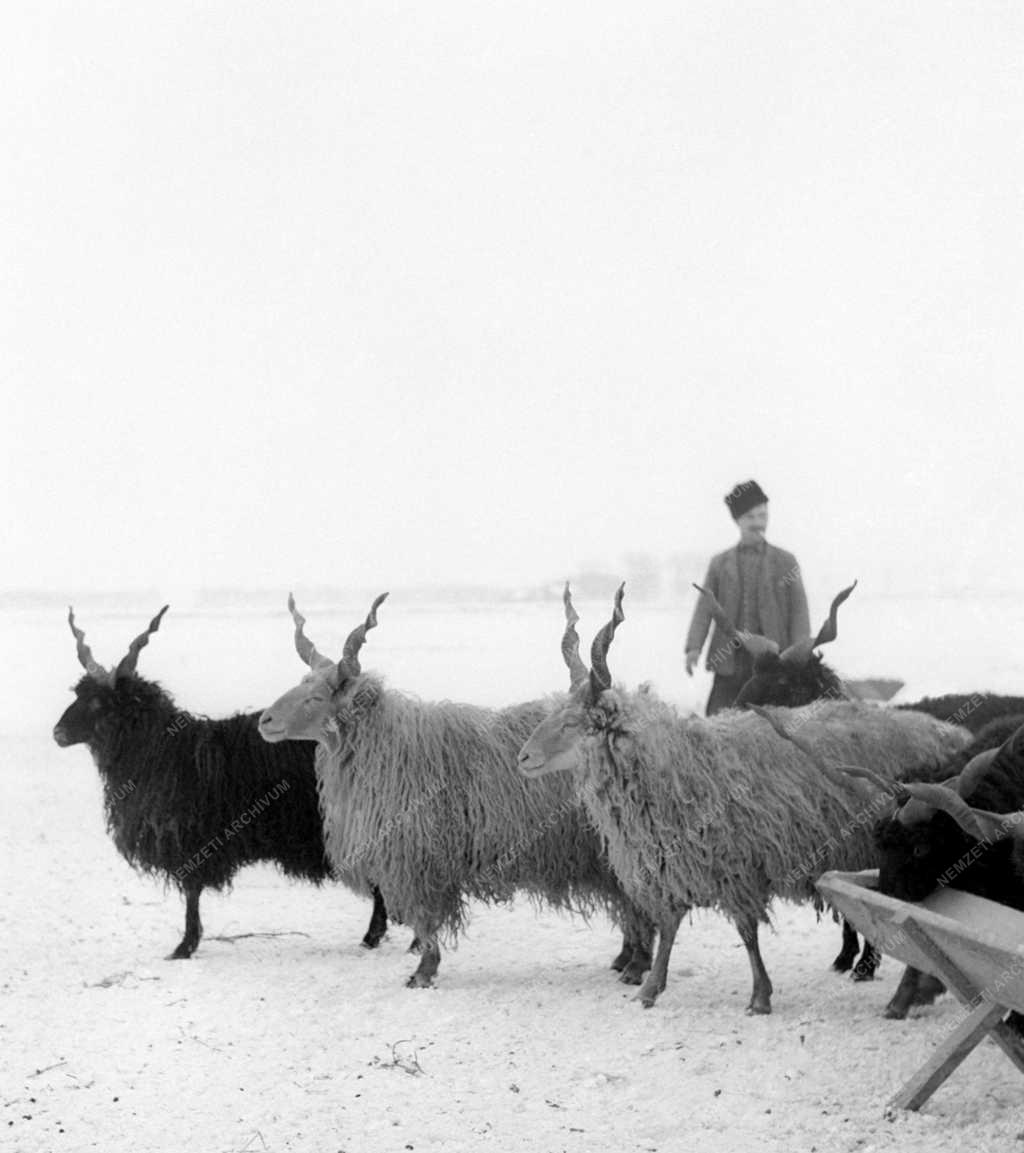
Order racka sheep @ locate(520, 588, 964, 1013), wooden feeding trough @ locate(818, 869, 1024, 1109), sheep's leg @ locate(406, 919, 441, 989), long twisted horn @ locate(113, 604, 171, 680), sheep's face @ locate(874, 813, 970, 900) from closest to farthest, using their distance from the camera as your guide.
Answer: wooden feeding trough @ locate(818, 869, 1024, 1109) < sheep's face @ locate(874, 813, 970, 900) < racka sheep @ locate(520, 588, 964, 1013) < sheep's leg @ locate(406, 919, 441, 989) < long twisted horn @ locate(113, 604, 171, 680)

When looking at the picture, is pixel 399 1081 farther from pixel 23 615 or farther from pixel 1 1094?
pixel 23 615

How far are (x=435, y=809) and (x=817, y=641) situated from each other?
2.40m

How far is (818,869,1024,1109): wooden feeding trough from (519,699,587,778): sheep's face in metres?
1.99

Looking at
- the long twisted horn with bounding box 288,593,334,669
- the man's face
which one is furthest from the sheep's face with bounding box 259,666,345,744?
the man's face

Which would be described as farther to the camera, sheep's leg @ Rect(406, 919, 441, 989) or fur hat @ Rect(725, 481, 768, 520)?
fur hat @ Rect(725, 481, 768, 520)

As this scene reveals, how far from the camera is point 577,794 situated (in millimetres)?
7277

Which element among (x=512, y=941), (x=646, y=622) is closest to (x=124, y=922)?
(x=512, y=941)

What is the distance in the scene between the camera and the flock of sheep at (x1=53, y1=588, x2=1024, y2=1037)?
6.16 meters

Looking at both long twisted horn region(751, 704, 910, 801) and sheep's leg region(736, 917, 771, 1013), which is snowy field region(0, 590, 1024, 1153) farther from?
long twisted horn region(751, 704, 910, 801)

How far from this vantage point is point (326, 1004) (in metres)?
6.80

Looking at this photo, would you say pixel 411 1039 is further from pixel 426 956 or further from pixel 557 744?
pixel 557 744

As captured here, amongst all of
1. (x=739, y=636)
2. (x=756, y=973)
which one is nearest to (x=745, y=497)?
(x=739, y=636)

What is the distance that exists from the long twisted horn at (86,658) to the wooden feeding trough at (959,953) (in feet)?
17.1

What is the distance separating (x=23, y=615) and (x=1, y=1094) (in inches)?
521
